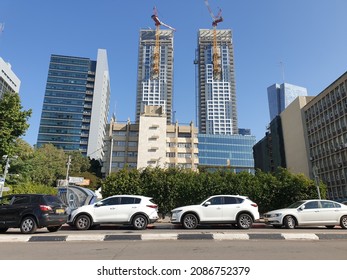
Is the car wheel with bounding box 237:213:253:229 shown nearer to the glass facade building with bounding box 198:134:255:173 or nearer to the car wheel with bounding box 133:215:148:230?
the car wheel with bounding box 133:215:148:230

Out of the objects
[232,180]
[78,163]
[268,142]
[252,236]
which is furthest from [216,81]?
[252,236]

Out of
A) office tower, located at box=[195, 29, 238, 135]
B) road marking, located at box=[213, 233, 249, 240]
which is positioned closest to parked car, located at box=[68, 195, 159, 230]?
road marking, located at box=[213, 233, 249, 240]

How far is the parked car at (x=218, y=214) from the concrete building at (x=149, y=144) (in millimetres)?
58300

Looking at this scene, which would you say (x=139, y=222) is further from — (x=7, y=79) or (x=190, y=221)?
(x=7, y=79)

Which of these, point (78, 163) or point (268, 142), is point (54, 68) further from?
point (268, 142)

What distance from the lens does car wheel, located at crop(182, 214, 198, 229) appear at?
12.5 m

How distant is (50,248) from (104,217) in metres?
4.72

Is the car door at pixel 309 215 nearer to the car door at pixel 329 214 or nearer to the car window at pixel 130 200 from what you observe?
the car door at pixel 329 214

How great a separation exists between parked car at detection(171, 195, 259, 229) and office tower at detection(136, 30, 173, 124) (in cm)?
14033

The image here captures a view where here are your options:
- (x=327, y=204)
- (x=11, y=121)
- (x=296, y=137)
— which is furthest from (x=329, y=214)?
(x=296, y=137)

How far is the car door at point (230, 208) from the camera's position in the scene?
41.0ft

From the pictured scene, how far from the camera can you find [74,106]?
390 feet

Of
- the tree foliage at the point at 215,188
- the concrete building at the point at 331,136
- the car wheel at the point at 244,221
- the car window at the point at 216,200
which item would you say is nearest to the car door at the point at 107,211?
the car window at the point at 216,200

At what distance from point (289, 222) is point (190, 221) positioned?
16.4 ft
